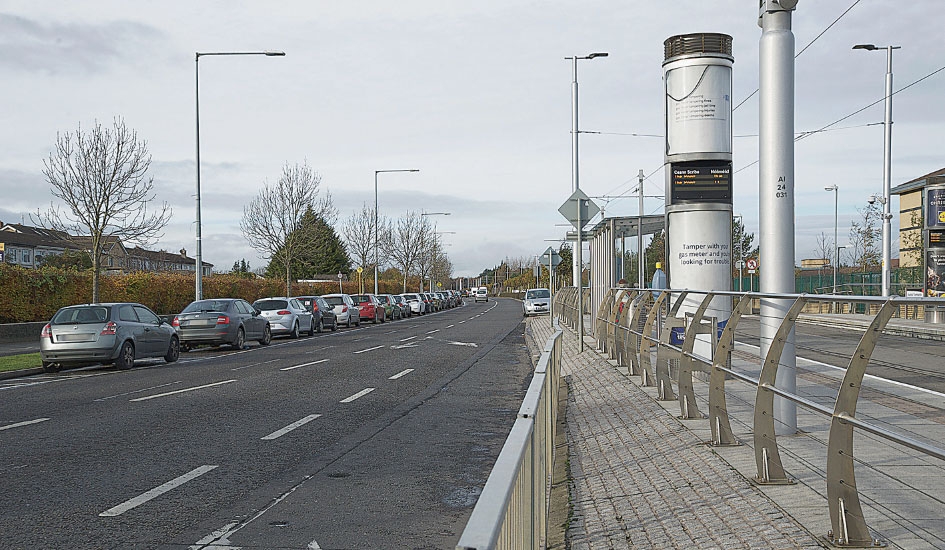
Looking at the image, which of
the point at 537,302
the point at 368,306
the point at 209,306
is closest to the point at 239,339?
the point at 209,306

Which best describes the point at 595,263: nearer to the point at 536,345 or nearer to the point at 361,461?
the point at 536,345

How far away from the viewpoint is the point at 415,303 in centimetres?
6419

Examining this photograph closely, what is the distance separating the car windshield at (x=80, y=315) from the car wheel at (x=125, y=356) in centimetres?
76

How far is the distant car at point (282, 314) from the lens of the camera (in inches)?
1238

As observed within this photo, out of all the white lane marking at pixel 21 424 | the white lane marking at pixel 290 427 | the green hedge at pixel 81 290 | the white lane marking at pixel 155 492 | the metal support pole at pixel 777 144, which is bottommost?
the white lane marking at pixel 290 427

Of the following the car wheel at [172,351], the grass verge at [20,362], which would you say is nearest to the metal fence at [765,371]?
the car wheel at [172,351]

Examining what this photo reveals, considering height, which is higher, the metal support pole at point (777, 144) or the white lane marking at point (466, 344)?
the metal support pole at point (777, 144)

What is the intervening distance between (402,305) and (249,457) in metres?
48.6

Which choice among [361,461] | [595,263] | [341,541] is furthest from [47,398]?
[595,263]

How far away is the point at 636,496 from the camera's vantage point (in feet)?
21.1

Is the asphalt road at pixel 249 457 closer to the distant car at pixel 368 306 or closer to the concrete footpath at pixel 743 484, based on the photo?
the concrete footpath at pixel 743 484

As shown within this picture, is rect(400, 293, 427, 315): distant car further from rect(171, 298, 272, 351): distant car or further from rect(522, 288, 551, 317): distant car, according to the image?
rect(171, 298, 272, 351): distant car

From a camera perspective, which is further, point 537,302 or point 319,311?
point 537,302

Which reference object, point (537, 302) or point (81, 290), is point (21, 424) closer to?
point (81, 290)
